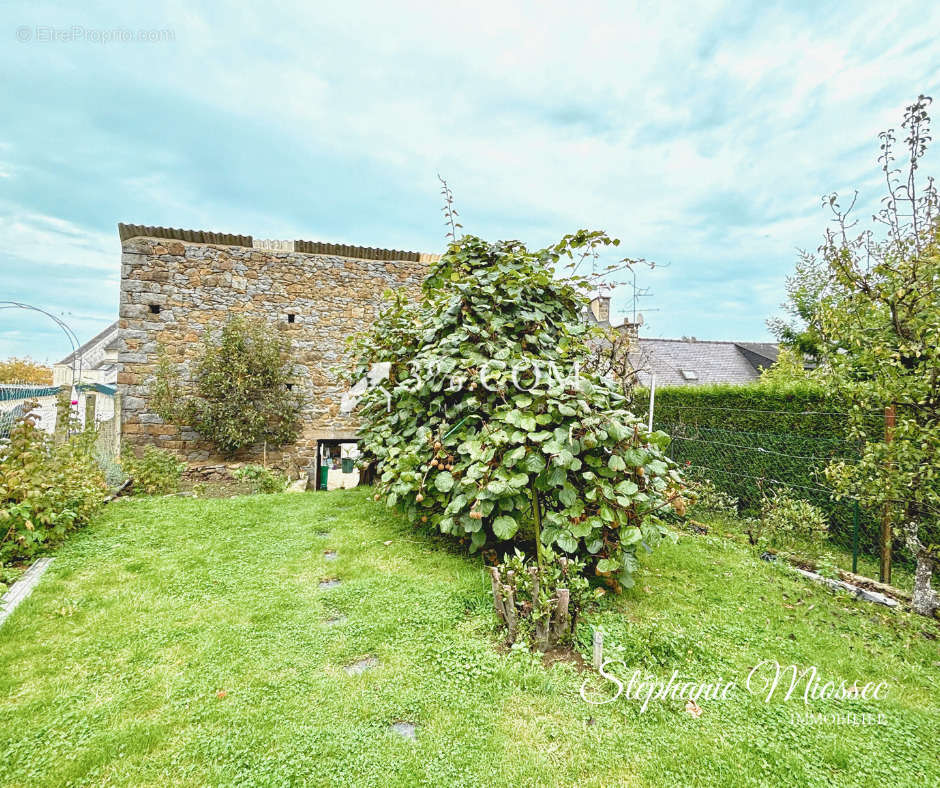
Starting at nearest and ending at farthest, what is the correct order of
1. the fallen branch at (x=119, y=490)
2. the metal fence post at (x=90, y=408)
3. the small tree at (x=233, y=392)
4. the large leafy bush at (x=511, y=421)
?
the large leafy bush at (x=511, y=421) → the fallen branch at (x=119, y=490) → the metal fence post at (x=90, y=408) → the small tree at (x=233, y=392)

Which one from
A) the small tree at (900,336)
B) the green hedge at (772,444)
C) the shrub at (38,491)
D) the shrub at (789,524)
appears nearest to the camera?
the small tree at (900,336)

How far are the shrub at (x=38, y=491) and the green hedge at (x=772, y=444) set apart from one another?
19.4ft

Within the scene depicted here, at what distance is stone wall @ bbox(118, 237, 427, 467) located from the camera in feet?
22.6

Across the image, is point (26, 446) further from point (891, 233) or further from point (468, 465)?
point (891, 233)

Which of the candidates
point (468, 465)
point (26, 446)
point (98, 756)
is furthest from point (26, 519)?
point (468, 465)

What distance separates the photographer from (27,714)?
1.72 m

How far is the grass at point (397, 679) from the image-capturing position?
154cm

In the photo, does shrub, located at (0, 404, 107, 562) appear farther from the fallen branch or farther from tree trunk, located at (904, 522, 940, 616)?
tree trunk, located at (904, 522, 940, 616)

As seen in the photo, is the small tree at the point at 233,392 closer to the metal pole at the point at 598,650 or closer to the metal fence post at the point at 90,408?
the metal fence post at the point at 90,408

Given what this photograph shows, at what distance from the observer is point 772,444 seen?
17.2 feet

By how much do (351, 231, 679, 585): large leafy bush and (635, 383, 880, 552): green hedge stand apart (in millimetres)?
2261

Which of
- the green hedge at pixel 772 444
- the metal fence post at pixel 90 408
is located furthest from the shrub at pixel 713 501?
the metal fence post at pixel 90 408

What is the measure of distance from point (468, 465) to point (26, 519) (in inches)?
123

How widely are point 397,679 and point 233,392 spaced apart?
19.9 ft
